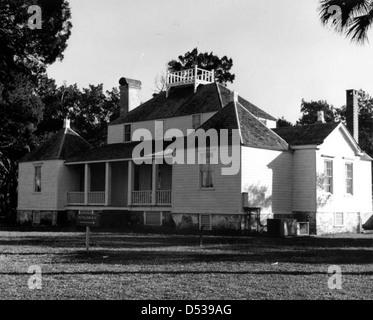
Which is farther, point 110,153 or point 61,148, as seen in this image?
point 61,148

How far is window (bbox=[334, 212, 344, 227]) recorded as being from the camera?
3145 centimetres

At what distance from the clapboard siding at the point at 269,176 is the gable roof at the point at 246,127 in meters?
0.33

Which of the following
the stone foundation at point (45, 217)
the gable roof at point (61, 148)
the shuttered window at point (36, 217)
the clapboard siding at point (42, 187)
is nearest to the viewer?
the stone foundation at point (45, 217)

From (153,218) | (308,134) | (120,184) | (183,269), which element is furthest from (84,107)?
(183,269)

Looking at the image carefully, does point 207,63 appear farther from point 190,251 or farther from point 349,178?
point 190,251

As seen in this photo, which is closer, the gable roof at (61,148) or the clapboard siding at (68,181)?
the clapboard siding at (68,181)

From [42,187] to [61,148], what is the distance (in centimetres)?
270

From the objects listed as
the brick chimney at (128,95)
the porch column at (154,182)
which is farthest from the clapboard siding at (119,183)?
the brick chimney at (128,95)

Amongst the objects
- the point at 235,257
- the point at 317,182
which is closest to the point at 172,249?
the point at 235,257

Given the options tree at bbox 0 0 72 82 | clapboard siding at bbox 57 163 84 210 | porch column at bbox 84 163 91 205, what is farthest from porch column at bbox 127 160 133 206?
tree at bbox 0 0 72 82

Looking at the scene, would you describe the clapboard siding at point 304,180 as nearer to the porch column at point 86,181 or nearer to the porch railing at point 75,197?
the porch column at point 86,181

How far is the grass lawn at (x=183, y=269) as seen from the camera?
10.6 meters

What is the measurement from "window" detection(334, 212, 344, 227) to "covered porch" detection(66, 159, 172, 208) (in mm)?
8433

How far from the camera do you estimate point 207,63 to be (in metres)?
65.6
